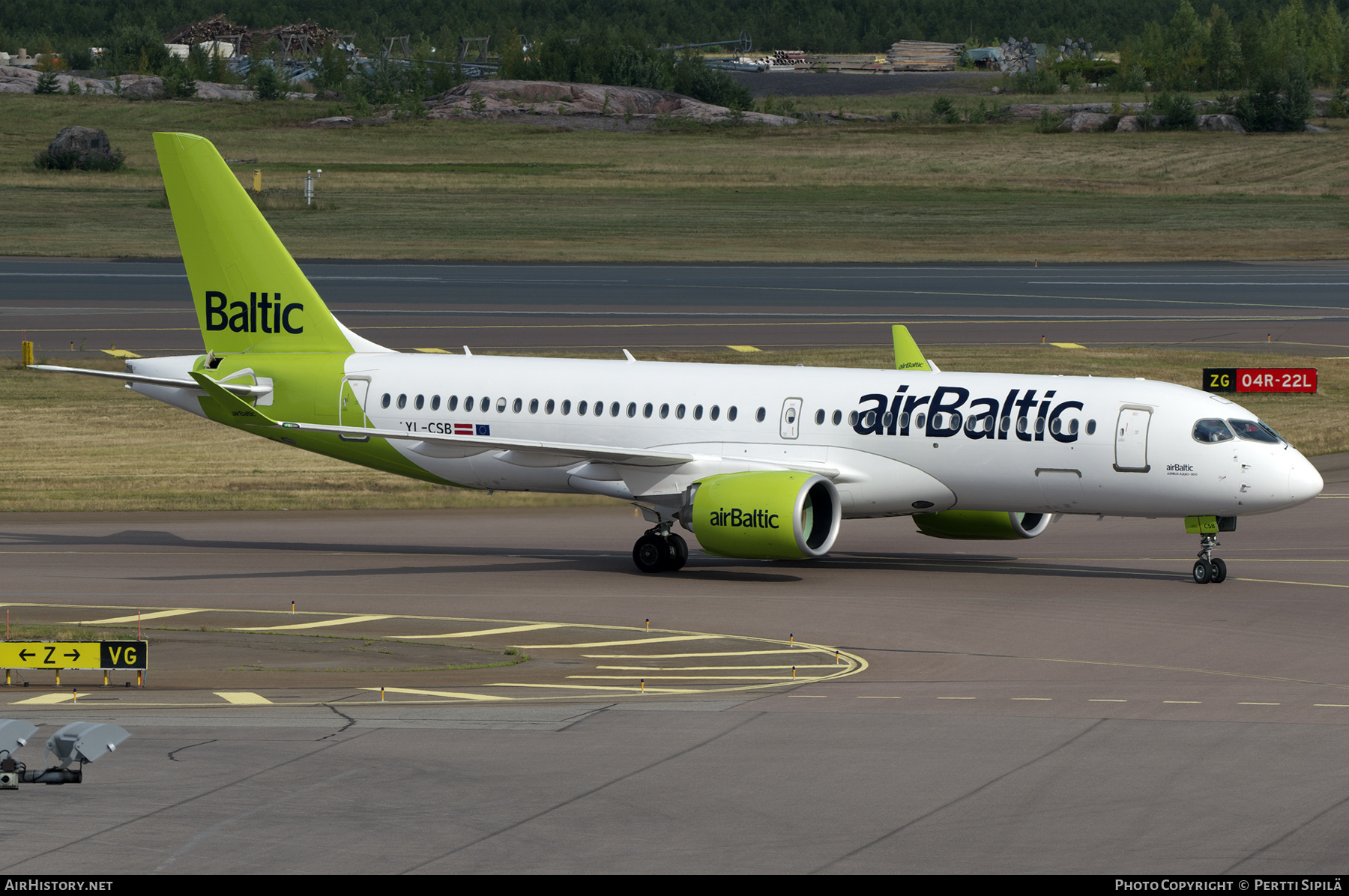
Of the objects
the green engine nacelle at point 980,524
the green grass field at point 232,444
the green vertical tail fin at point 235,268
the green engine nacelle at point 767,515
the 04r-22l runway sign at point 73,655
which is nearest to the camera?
the 04r-22l runway sign at point 73,655

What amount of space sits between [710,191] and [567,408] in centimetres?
10441

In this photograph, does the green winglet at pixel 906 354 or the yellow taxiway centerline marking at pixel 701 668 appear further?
the green winglet at pixel 906 354

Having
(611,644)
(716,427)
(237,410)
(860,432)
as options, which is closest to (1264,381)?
(860,432)

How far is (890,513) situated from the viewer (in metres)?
38.7

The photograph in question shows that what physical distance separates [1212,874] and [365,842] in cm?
886

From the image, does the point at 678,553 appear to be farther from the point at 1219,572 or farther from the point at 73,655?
the point at 73,655

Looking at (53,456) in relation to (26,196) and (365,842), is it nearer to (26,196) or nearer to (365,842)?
(365,842)

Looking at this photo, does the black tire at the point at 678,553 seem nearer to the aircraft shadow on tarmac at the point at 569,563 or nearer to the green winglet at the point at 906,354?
the aircraft shadow on tarmac at the point at 569,563

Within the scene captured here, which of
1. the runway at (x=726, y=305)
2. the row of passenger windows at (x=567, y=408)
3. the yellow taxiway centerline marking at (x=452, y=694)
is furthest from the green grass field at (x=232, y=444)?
the yellow taxiway centerline marking at (x=452, y=694)

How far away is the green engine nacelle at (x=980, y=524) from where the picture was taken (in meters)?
39.4

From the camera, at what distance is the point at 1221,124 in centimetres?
17312

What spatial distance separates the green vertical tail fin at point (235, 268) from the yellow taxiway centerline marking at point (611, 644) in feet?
48.5

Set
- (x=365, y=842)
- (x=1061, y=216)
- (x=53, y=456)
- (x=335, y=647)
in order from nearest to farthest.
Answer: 1. (x=365, y=842)
2. (x=335, y=647)
3. (x=53, y=456)
4. (x=1061, y=216)

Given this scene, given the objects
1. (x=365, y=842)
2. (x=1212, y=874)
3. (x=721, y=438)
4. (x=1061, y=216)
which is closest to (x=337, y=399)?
(x=721, y=438)
